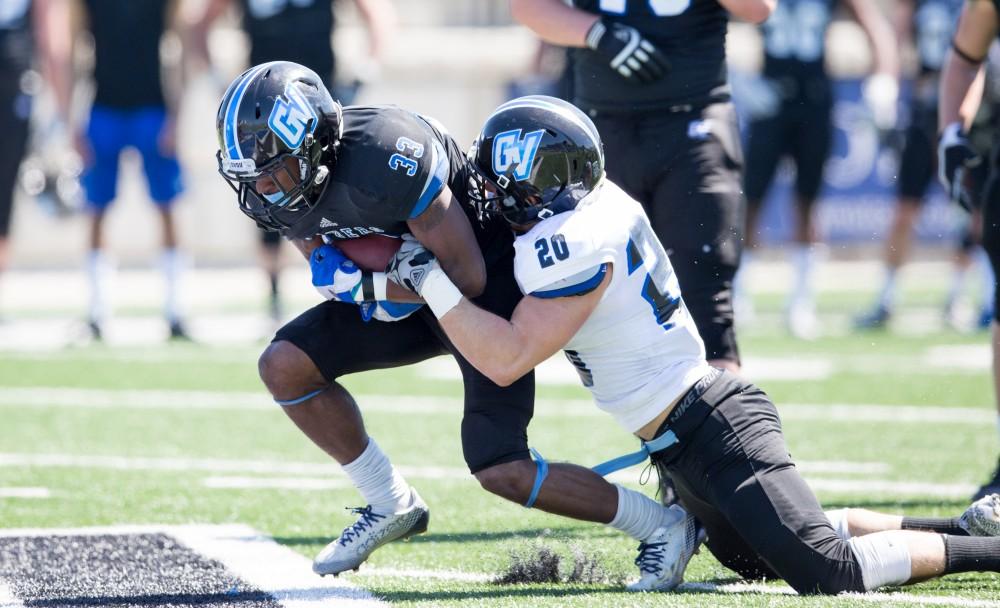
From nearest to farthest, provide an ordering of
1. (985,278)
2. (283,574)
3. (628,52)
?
(283,574) < (628,52) < (985,278)

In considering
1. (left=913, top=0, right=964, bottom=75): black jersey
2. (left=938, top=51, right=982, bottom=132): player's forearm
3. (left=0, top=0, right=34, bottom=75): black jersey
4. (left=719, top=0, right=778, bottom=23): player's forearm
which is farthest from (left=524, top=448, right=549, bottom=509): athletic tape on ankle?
(left=913, top=0, right=964, bottom=75): black jersey

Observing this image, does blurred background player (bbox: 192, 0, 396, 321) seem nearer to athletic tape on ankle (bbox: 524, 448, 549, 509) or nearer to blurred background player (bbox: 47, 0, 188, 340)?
blurred background player (bbox: 47, 0, 188, 340)

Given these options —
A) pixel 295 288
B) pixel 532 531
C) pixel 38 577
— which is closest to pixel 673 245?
pixel 532 531

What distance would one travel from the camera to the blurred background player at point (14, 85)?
875 centimetres

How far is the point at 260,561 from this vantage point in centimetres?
383

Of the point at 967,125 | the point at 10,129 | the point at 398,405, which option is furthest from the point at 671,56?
the point at 10,129

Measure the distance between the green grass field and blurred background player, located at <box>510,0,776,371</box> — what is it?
85cm

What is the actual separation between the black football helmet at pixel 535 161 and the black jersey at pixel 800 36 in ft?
20.6

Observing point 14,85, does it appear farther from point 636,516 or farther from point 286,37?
point 636,516

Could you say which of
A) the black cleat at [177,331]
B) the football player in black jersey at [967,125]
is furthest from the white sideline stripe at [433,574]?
the black cleat at [177,331]

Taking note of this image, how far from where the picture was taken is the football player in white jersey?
133 inches

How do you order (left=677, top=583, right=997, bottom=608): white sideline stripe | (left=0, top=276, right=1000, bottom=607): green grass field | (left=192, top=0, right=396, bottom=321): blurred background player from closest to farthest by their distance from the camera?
1. (left=677, top=583, right=997, bottom=608): white sideline stripe
2. (left=0, top=276, right=1000, bottom=607): green grass field
3. (left=192, top=0, right=396, bottom=321): blurred background player

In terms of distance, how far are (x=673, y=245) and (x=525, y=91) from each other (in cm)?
1002

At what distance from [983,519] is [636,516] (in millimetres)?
850
